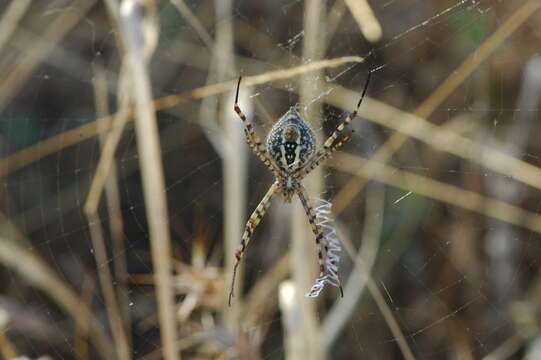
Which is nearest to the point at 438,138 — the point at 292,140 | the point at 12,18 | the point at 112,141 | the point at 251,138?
the point at 292,140

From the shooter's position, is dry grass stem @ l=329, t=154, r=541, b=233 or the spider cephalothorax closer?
the spider cephalothorax

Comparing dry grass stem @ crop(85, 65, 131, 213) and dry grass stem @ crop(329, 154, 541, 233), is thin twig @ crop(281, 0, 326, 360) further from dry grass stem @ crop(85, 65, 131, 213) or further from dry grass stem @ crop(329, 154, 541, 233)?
dry grass stem @ crop(85, 65, 131, 213)

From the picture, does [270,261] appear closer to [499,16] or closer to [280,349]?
[280,349]

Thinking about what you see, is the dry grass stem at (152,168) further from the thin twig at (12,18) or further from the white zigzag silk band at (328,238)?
the thin twig at (12,18)

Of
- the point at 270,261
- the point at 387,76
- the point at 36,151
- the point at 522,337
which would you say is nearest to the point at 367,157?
the point at 387,76

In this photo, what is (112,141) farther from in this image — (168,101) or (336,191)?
(336,191)

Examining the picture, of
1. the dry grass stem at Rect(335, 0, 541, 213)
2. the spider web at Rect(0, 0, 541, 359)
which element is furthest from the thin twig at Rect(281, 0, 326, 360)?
the dry grass stem at Rect(335, 0, 541, 213)
